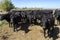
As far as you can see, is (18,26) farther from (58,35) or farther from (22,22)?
(58,35)

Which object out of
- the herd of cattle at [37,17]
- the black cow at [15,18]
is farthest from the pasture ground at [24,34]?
the black cow at [15,18]

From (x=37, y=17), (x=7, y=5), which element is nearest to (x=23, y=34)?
(x=37, y=17)

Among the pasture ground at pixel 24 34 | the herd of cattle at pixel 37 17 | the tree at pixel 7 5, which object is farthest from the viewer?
the tree at pixel 7 5

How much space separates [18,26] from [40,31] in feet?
11.0

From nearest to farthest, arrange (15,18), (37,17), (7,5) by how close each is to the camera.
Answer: (37,17) → (15,18) → (7,5)

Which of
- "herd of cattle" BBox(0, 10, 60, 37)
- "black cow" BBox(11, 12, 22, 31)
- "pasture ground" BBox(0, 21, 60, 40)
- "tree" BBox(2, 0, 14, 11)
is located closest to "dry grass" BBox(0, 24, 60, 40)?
"pasture ground" BBox(0, 21, 60, 40)

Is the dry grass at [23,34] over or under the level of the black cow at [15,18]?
under

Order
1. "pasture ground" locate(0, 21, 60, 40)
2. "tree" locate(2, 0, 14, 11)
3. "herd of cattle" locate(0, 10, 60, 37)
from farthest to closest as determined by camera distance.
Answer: "tree" locate(2, 0, 14, 11), "pasture ground" locate(0, 21, 60, 40), "herd of cattle" locate(0, 10, 60, 37)

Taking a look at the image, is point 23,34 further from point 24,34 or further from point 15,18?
point 15,18

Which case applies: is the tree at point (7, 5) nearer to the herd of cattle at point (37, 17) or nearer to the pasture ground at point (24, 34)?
the herd of cattle at point (37, 17)

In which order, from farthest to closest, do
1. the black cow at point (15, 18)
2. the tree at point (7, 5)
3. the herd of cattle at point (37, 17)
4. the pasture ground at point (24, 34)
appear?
the tree at point (7, 5), the black cow at point (15, 18), the pasture ground at point (24, 34), the herd of cattle at point (37, 17)

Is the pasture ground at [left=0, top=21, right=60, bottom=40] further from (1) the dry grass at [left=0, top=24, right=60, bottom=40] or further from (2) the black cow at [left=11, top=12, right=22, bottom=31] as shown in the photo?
(2) the black cow at [left=11, top=12, right=22, bottom=31]

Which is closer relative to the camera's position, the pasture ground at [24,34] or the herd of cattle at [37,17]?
the herd of cattle at [37,17]

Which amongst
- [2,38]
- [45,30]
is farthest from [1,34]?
[45,30]
